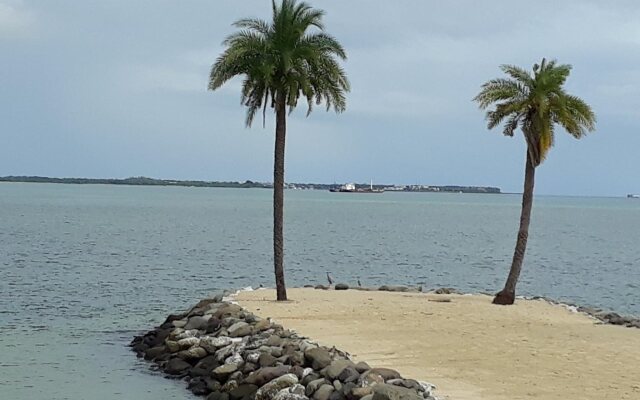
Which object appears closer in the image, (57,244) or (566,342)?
(566,342)

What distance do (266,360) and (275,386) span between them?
59.2 inches

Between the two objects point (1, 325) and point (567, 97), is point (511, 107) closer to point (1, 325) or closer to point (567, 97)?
point (567, 97)

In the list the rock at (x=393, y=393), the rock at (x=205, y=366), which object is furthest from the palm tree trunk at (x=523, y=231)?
the rock at (x=393, y=393)

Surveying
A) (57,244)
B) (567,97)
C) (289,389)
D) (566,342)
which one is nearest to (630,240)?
(57,244)

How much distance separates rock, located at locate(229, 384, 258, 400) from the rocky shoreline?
13 millimetres

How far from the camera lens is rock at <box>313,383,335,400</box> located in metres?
14.5

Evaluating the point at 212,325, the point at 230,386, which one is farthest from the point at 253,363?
the point at 212,325

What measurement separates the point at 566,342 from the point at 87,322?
14475mm

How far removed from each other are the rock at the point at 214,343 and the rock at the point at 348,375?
17.3 ft

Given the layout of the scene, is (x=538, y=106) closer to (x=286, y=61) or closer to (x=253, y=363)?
(x=286, y=61)

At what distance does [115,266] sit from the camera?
4509 cm

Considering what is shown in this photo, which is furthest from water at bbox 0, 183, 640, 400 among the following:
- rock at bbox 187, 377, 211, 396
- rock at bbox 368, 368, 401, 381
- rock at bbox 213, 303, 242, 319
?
rock at bbox 368, 368, 401, 381

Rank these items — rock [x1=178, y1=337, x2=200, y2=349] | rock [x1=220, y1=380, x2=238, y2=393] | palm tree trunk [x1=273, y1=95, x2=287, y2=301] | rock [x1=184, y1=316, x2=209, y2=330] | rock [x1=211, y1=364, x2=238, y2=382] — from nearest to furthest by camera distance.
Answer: rock [x1=220, y1=380, x2=238, y2=393] → rock [x1=211, y1=364, x2=238, y2=382] → rock [x1=178, y1=337, x2=200, y2=349] → rock [x1=184, y1=316, x2=209, y2=330] → palm tree trunk [x1=273, y1=95, x2=287, y2=301]

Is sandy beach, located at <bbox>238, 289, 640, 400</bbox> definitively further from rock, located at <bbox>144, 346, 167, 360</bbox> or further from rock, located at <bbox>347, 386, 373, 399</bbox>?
rock, located at <bbox>144, 346, 167, 360</bbox>
